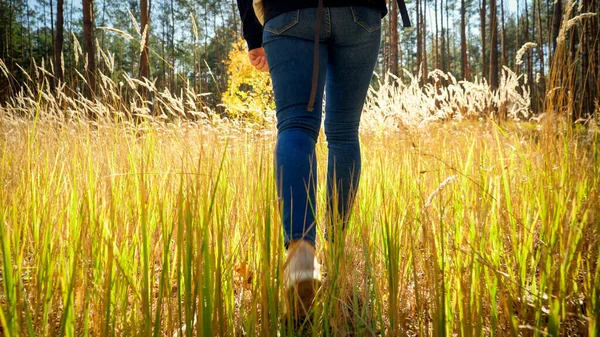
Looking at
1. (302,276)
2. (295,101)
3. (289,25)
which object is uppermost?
(289,25)

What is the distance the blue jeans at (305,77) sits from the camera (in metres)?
0.94

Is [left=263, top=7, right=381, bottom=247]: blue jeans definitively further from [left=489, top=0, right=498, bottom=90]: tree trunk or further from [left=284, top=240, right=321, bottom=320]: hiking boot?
[left=489, top=0, right=498, bottom=90]: tree trunk

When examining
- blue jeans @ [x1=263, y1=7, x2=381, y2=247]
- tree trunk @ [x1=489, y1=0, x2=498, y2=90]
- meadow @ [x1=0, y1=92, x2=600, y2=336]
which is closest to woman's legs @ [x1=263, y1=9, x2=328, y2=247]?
blue jeans @ [x1=263, y1=7, x2=381, y2=247]

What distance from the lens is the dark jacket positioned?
0.99 metres

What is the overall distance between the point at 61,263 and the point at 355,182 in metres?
0.83

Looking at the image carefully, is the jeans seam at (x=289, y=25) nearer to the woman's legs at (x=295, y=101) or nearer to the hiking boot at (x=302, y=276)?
the woman's legs at (x=295, y=101)

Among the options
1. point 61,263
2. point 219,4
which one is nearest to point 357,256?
point 61,263

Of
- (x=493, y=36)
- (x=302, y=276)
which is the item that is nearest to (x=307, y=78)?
(x=302, y=276)

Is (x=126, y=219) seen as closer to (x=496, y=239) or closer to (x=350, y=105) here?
(x=350, y=105)

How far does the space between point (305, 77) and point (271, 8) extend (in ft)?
0.71

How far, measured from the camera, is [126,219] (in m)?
1.04

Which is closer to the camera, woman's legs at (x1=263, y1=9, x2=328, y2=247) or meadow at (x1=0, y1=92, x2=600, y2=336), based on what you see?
meadow at (x1=0, y1=92, x2=600, y2=336)

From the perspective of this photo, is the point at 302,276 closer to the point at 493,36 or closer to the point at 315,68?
the point at 315,68

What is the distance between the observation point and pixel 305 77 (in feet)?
3.28
